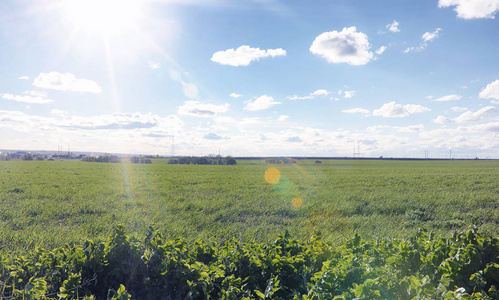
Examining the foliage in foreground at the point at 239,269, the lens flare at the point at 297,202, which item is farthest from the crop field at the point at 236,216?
the foliage in foreground at the point at 239,269

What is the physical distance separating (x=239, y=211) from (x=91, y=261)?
7.11 meters

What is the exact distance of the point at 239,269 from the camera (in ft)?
10.8

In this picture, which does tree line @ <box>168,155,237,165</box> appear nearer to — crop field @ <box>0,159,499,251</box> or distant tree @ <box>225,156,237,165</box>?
distant tree @ <box>225,156,237,165</box>

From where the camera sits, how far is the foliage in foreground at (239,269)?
9.23ft

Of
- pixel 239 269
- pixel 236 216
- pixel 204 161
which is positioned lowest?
pixel 236 216

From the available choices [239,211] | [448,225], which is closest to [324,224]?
Result: [239,211]

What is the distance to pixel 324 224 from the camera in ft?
28.7

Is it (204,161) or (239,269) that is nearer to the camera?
(239,269)

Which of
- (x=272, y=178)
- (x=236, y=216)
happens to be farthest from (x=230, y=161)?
(x=236, y=216)

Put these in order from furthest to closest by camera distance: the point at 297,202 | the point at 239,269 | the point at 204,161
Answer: the point at 204,161 < the point at 297,202 < the point at 239,269

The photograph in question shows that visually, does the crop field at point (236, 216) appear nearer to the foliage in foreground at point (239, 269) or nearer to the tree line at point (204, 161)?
the foliage in foreground at point (239, 269)

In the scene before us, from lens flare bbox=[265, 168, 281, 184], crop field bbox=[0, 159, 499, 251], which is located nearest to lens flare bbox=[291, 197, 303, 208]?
crop field bbox=[0, 159, 499, 251]

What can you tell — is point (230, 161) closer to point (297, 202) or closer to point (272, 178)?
point (272, 178)

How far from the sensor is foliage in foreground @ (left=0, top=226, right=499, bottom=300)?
281cm
